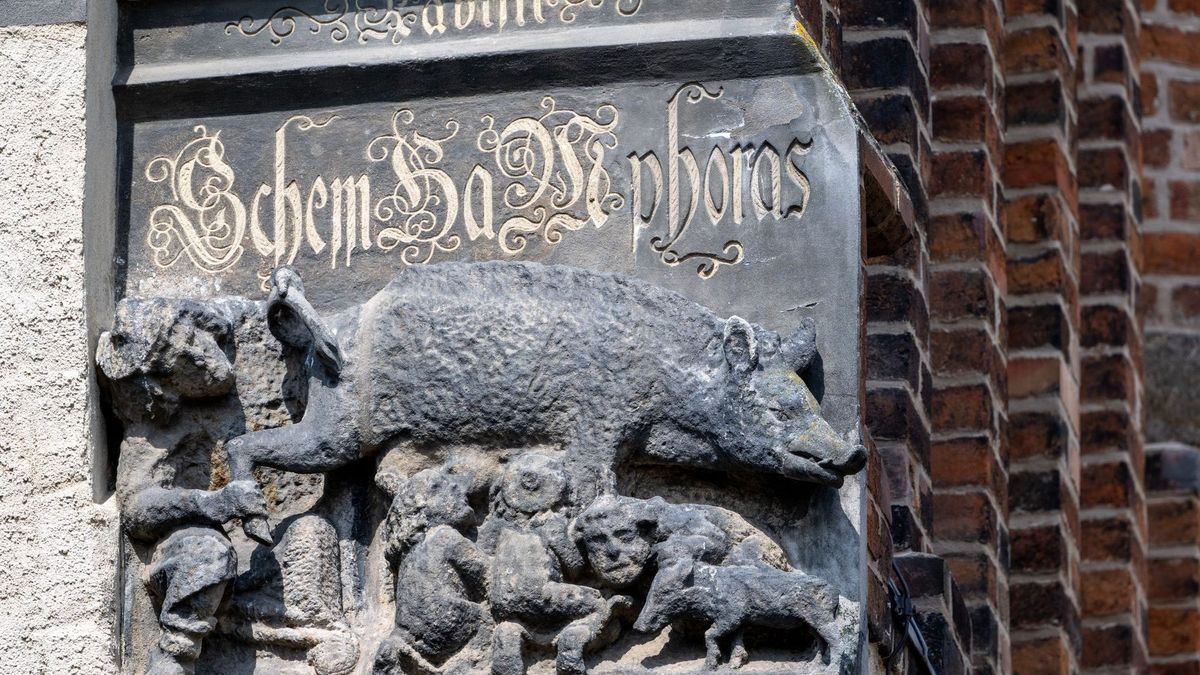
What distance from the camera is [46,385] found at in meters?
5.66

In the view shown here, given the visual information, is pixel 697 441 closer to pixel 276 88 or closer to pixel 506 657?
pixel 506 657

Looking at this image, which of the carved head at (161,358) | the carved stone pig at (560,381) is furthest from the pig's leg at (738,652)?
the carved head at (161,358)

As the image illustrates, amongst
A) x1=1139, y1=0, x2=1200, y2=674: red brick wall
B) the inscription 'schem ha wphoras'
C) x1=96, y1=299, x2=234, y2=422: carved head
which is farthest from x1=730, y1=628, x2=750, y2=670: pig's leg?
x1=1139, y1=0, x2=1200, y2=674: red brick wall

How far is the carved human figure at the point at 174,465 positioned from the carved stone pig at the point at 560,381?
12 centimetres

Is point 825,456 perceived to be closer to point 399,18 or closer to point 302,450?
point 302,450

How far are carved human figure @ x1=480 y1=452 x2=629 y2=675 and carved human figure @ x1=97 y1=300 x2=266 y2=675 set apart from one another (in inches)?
17.3

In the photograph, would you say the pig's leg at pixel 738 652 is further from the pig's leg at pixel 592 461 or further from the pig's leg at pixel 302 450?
the pig's leg at pixel 302 450

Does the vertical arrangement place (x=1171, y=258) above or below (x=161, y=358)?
above

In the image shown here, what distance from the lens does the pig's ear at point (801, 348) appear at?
548cm

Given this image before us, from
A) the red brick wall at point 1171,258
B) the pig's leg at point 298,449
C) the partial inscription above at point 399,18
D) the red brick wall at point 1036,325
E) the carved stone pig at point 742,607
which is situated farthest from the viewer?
the red brick wall at point 1171,258

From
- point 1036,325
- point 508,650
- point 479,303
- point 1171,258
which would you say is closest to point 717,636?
point 508,650

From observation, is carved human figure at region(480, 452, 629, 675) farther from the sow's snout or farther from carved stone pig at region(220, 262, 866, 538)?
the sow's snout

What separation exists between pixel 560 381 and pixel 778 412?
37cm

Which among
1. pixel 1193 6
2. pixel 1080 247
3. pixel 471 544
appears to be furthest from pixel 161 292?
pixel 1193 6
